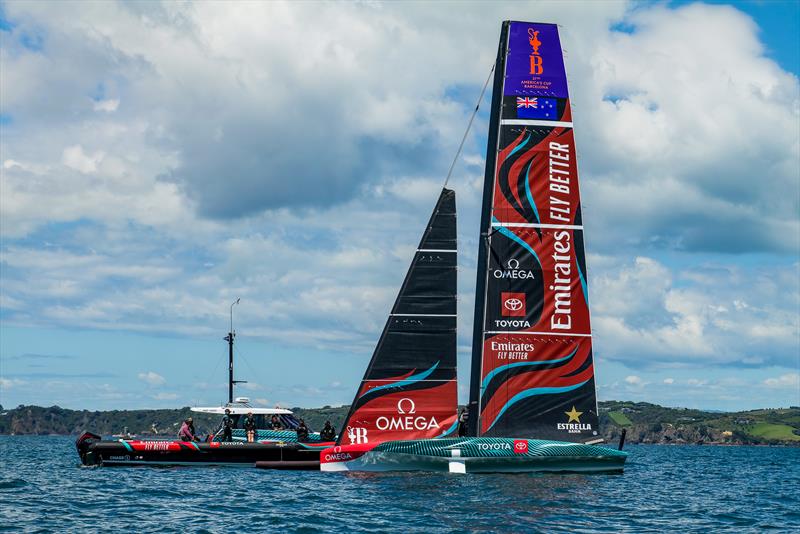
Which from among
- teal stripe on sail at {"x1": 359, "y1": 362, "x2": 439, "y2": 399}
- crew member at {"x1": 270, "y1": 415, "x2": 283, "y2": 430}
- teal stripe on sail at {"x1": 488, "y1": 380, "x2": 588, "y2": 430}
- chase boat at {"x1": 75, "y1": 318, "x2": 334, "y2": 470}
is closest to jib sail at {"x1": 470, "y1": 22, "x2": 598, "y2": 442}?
teal stripe on sail at {"x1": 488, "y1": 380, "x2": 588, "y2": 430}

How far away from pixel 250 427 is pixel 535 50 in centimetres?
2401

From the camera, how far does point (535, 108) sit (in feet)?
120

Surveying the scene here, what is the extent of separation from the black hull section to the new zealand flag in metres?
18.0

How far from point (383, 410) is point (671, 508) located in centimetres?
1041

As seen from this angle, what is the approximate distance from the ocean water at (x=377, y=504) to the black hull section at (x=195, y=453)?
309cm

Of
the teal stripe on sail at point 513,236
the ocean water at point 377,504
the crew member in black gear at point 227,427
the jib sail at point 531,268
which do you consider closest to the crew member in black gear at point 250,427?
the crew member in black gear at point 227,427

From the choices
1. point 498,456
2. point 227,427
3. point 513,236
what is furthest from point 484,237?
point 227,427

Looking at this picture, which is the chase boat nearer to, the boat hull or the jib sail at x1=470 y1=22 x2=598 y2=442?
the boat hull

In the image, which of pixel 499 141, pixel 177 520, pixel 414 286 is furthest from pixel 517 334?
pixel 177 520

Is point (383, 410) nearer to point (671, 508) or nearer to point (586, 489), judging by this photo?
point (586, 489)

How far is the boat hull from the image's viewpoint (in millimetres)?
34562

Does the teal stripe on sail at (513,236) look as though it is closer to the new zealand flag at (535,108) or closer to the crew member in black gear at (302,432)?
the new zealand flag at (535,108)

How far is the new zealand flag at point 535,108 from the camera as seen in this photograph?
120ft

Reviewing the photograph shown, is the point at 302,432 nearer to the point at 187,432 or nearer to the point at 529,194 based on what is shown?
the point at 187,432
